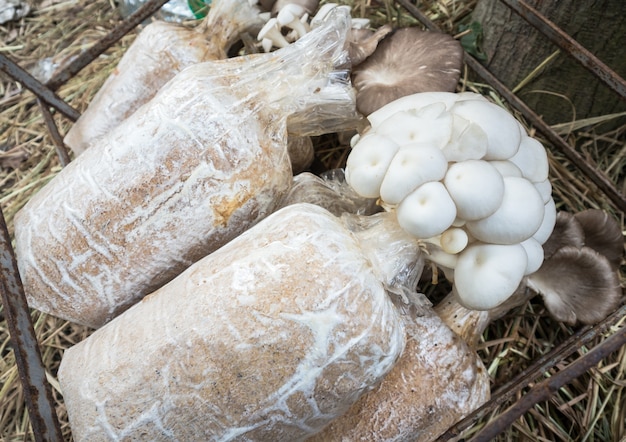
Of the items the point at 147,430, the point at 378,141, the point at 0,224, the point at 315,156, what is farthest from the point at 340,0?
the point at 147,430

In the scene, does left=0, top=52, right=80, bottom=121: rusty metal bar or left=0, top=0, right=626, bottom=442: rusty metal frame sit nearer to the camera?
left=0, top=0, right=626, bottom=442: rusty metal frame

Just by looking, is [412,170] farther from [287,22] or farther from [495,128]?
[287,22]

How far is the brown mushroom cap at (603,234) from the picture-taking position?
1186mm

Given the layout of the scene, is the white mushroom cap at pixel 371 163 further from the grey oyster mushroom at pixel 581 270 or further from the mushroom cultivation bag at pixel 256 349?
the grey oyster mushroom at pixel 581 270

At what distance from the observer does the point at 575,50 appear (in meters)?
1.03

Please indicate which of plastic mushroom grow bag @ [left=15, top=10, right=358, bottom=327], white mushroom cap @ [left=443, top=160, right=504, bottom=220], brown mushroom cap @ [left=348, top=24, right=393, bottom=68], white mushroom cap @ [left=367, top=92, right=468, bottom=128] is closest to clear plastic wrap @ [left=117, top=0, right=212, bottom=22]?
brown mushroom cap @ [left=348, top=24, right=393, bottom=68]

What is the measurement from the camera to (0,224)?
94 cm

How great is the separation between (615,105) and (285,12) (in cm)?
89

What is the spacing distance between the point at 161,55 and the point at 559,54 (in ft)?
3.23

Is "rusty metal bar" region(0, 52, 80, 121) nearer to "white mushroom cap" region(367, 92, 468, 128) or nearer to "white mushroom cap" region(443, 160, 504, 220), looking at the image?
"white mushroom cap" region(367, 92, 468, 128)

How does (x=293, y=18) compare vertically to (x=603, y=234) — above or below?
above

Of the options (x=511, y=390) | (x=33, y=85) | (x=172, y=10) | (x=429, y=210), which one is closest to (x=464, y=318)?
(x=511, y=390)

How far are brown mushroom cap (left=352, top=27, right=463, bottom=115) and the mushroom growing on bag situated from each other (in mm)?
342

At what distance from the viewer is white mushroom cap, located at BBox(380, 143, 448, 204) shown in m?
0.86
